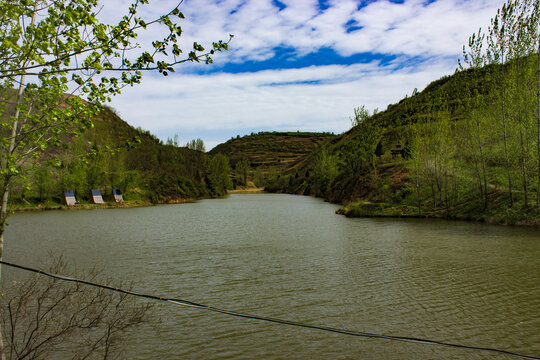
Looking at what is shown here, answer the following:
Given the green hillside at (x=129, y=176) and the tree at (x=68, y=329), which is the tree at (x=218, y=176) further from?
the tree at (x=68, y=329)

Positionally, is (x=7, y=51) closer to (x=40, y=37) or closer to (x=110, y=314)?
(x=40, y=37)

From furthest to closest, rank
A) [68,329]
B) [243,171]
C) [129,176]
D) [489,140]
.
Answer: [243,171] < [129,176] < [489,140] < [68,329]

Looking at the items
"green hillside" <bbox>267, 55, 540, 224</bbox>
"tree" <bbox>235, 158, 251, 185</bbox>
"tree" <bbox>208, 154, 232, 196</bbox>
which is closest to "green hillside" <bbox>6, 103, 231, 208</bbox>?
"tree" <bbox>208, 154, 232, 196</bbox>

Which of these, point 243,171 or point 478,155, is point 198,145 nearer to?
point 243,171

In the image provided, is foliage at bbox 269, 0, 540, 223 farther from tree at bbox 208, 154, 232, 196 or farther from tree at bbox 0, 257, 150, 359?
tree at bbox 208, 154, 232, 196

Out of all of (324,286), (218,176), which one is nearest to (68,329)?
(324,286)

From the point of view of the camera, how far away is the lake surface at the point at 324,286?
8352 mm

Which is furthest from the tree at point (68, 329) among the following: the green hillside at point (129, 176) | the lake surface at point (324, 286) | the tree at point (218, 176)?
the tree at point (218, 176)

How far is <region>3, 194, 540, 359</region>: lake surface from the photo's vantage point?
329 inches

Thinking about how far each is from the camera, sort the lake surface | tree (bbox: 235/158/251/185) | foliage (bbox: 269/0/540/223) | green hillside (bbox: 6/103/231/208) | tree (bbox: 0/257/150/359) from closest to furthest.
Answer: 1. tree (bbox: 0/257/150/359)
2. the lake surface
3. foliage (bbox: 269/0/540/223)
4. green hillside (bbox: 6/103/231/208)
5. tree (bbox: 235/158/251/185)

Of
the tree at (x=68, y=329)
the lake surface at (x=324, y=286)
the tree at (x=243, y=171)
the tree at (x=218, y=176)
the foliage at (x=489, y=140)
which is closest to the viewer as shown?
the tree at (x=68, y=329)

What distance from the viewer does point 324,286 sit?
13.0m

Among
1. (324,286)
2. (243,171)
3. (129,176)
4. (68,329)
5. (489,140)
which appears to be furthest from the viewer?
(243,171)

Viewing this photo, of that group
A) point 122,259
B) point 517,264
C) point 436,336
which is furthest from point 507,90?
point 122,259
